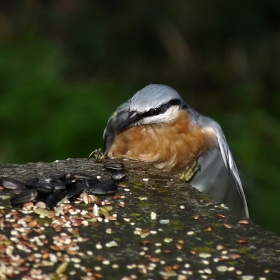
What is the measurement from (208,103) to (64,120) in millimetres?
2793

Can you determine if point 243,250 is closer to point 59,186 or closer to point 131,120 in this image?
point 59,186

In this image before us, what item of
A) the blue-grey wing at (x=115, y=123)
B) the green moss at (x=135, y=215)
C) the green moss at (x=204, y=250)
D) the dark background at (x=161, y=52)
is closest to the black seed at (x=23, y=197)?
the green moss at (x=135, y=215)

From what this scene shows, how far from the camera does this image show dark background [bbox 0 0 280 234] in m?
8.45

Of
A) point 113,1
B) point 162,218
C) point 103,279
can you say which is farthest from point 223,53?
point 103,279

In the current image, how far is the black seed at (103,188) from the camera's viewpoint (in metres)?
3.99

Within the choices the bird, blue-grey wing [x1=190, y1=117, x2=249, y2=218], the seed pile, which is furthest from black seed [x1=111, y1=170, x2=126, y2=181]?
blue-grey wing [x1=190, y1=117, x2=249, y2=218]

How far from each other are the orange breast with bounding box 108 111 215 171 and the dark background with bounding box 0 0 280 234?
8.28ft

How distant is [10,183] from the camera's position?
400 cm

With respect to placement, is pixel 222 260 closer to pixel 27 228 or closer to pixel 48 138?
pixel 27 228

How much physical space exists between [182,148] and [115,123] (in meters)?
0.75

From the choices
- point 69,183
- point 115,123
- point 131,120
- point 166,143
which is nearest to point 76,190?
point 69,183

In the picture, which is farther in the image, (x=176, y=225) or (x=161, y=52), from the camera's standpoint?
(x=161, y=52)

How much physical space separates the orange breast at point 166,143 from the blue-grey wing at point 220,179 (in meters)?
0.07

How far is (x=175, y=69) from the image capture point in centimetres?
1014
